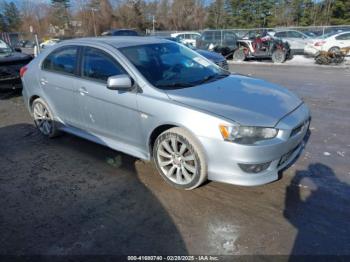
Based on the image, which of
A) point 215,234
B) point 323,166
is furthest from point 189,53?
point 215,234

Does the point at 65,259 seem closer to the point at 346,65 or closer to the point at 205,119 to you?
the point at 205,119

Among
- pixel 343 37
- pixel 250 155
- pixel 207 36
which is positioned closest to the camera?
pixel 250 155

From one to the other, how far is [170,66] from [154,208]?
1.86m

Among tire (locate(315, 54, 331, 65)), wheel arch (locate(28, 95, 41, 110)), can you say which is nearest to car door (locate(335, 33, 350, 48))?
tire (locate(315, 54, 331, 65))

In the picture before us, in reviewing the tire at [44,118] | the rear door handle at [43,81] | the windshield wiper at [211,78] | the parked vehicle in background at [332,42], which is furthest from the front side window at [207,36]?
the windshield wiper at [211,78]

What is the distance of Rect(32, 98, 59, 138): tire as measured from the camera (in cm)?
500

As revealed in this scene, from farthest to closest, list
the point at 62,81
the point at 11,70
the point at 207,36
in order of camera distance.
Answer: the point at 207,36 < the point at 11,70 < the point at 62,81

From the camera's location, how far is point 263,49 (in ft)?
54.7

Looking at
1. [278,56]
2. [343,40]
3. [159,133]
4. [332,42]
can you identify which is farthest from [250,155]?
[343,40]

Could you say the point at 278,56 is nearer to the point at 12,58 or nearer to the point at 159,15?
the point at 12,58

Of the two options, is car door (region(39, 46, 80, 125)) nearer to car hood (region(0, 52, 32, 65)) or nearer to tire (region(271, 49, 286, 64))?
car hood (region(0, 52, 32, 65))

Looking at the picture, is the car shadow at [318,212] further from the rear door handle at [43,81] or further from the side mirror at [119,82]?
the rear door handle at [43,81]

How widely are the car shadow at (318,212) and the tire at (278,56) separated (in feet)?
44.3

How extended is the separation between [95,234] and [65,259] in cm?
35
